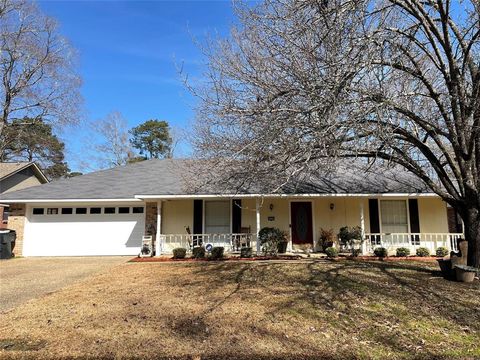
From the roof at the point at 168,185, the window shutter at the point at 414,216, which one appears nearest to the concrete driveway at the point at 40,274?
the roof at the point at 168,185

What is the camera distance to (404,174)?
55.0 ft

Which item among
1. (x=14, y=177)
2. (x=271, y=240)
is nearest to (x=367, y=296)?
(x=271, y=240)

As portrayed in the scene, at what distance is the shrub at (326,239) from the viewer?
15.0 m

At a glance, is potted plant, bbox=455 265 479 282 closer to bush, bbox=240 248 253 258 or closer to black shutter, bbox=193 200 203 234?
bush, bbox=240 248 253 258

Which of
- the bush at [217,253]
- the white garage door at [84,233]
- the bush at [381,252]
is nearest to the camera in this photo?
the bush at [381,252]

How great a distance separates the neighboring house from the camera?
26.0 metres

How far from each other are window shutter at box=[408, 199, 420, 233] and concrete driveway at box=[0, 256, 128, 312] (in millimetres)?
11647

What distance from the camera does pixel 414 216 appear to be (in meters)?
15.7

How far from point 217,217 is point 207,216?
1.38 feet

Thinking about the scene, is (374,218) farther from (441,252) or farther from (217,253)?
(217,253)

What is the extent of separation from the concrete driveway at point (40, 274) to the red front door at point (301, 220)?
7.03 meters

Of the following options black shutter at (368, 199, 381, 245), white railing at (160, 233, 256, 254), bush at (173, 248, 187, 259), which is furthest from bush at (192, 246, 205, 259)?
black shutter at (368, 199, 381, 245)

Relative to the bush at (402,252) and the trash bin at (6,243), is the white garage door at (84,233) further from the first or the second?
the bush at (402,252)

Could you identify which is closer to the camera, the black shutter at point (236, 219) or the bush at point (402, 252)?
the bush at point (402, 252)
